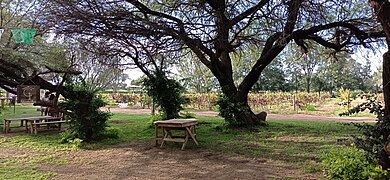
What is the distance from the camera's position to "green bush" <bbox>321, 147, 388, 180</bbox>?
133 inches

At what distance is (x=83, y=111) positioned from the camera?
24.3 feet

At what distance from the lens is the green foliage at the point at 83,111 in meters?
7.33

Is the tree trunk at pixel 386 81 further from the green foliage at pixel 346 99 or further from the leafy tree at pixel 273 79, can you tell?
the leafy tree at pixel 273 79

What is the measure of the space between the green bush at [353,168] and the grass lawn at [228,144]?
1.55ft

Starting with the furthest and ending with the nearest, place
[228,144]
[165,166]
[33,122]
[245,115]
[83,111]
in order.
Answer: [33,122], [245,115], [83,111], [228,144], [165,166]

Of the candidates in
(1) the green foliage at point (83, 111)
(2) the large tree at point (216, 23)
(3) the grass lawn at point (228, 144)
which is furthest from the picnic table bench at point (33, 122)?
(2) the large tree at point (216, 23)

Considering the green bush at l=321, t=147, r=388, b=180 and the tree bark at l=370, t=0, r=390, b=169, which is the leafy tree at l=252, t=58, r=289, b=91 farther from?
the tree bark at l=370, t=0, r=390, b=169

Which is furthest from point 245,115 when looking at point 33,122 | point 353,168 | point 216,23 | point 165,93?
point 33,122

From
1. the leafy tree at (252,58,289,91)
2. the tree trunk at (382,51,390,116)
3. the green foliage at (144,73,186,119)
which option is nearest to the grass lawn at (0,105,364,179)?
the green foliage at (144,73,186,119)

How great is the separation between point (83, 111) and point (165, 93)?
2.92 metres

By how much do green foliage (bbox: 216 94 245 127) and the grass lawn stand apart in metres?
0.33

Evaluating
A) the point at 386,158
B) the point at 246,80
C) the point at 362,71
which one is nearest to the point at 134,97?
the point at 246,80

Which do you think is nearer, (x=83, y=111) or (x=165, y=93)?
(x=83, y=111)

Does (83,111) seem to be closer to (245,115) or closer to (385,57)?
(245,115)
